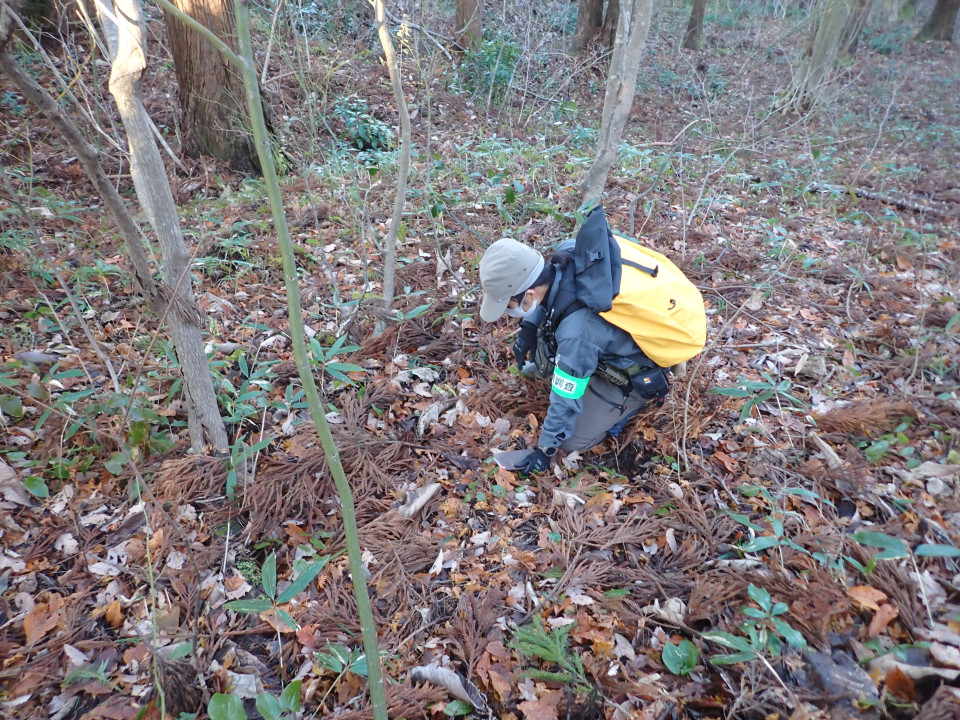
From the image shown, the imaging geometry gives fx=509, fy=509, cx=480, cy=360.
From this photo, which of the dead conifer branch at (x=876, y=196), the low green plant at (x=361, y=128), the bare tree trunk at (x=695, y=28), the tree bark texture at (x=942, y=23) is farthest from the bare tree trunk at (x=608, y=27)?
the tree bark texture at (x=942, y=23)

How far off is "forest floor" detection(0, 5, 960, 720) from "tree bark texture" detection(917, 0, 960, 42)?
1883 centimetres

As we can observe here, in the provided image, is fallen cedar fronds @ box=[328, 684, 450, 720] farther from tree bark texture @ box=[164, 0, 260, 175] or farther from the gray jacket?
tree bark texture @ box=[164, 0, 260, 175]

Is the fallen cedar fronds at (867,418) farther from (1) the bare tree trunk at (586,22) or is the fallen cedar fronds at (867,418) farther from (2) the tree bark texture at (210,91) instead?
(1) the bare tree trunk at (586,22)

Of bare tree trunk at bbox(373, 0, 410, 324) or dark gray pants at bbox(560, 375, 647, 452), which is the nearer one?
bare tree trunk at bbox(373, 0, 410, 324)

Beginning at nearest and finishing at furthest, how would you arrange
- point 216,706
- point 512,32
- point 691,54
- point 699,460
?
point 216,706
point 699,460
point 512,32
point 691,54

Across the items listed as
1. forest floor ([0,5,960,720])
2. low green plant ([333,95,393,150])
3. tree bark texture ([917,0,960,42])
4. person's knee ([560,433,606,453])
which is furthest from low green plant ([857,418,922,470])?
tree bark texture ([917,0,960,42])

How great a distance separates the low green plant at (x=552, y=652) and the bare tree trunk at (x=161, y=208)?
1.97 m

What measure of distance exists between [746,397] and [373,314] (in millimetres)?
2770

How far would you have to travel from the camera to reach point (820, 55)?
10.1 m

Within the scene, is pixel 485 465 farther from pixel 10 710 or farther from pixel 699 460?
pixel 10 710

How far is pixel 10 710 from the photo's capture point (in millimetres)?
1943

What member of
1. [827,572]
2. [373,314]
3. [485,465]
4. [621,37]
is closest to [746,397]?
[827,572]

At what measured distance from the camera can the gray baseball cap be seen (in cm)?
302

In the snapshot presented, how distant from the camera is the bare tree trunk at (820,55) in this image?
384 inches
